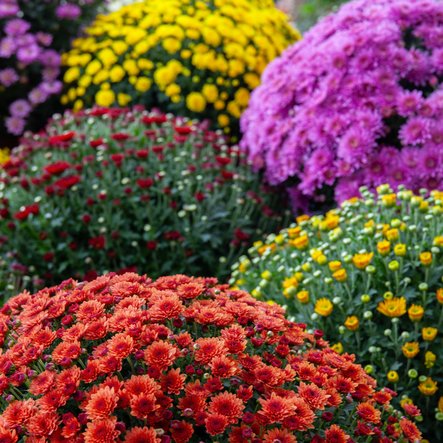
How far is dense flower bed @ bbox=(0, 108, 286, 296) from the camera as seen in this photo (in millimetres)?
3686

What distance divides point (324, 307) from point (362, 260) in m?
0.22

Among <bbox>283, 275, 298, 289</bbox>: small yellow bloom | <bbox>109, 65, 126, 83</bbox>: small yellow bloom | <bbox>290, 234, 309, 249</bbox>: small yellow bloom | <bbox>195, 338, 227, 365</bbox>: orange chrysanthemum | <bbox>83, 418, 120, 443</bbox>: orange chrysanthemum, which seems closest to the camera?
<bbox>83, 418, 120, 443</bbox>: orange chrysanthemum

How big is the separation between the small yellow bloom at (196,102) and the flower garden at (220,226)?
12 millimetres

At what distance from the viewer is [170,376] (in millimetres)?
1626

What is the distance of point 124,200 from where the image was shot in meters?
3.81

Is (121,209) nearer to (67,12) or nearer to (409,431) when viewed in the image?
(409,431)

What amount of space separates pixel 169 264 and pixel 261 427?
2123 millimetres

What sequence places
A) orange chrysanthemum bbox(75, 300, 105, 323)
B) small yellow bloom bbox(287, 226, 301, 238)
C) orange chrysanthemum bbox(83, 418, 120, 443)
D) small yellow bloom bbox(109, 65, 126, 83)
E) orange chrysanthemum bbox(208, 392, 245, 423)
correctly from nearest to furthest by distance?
orange chrysanthemum bbox(83, 418, 120, 443), orange chrysanthemum bbox(208, 392, 245, 423), orange chrysanthemum bbox(75, 300, 105, 323), small yellow bloom bbox(287, 226, 301, 238), small yellow bloom bbox(109, 65, 126, 83)

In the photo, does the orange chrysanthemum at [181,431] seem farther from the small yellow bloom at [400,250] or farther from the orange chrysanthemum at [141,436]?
the small yellow bloom at [400,250]

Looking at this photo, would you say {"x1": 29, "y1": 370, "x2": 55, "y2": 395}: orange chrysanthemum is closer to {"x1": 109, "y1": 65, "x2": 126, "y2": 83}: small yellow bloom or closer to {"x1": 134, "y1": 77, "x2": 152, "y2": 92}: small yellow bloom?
{"x1": 134, "y1": 77, "x2": 152, "y2": 92}: small yellow bloom

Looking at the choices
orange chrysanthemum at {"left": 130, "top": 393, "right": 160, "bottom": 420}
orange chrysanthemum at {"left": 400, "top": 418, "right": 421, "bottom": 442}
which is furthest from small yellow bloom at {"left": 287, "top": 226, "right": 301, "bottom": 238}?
orange chrysanthemum at {"left": 130, "top": 393, "right": 160, "bottom": 420}

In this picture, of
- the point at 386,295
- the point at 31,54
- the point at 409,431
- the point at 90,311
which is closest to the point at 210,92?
the point at 31,54

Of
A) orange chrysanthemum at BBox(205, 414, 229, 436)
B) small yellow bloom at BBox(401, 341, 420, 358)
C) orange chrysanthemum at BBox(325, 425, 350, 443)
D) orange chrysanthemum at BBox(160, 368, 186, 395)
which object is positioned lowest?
small yellow bloom at BBox(401, 341, 420, 358)

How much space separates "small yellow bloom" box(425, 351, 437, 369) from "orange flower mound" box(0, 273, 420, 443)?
1.61 ft
